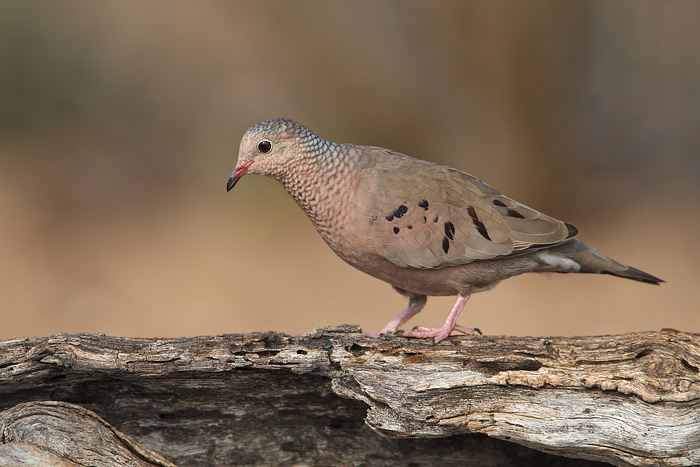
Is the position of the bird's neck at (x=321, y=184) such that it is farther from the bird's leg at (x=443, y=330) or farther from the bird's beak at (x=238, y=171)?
the bird's leg at (x=443, y=330)

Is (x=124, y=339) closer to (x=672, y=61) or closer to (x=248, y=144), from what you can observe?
(x=248, y=144)

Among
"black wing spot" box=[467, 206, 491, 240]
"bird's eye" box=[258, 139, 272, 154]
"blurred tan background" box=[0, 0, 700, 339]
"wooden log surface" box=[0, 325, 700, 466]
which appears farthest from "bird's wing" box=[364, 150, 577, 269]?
"blurred tan background" box=[0, 0, 700, 339]

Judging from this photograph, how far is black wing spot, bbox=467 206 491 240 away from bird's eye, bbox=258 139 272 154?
43.4 inches

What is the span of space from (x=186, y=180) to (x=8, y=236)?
2.11 metres

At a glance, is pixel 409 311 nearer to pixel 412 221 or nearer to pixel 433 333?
pixel 433 333

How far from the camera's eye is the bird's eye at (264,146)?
3.56m

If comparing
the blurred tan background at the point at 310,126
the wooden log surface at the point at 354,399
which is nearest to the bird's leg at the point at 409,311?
the wooden log surface at the point at 354,399

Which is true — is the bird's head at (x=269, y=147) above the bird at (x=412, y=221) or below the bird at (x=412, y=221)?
above

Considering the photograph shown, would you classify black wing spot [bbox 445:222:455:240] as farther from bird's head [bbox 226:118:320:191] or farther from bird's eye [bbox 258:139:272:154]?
bird's eye [bbox 258:139:272:154]

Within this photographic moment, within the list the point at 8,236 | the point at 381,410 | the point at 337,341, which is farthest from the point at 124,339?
the point at 8,236

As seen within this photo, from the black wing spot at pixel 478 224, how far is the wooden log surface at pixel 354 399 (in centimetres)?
53

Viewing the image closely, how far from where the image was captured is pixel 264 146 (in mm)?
3568

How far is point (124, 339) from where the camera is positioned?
3168mm

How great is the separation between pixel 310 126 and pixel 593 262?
194 inches
